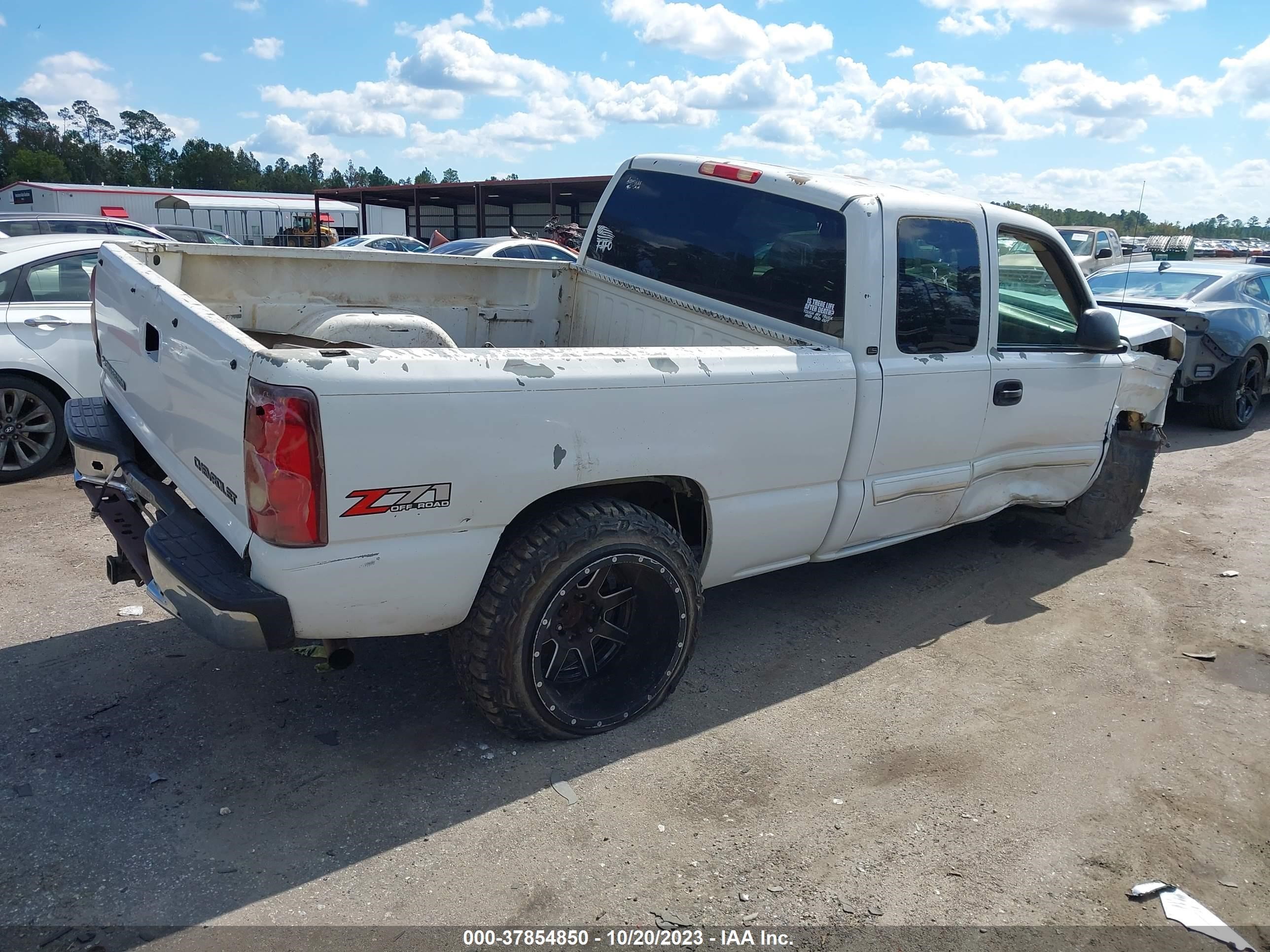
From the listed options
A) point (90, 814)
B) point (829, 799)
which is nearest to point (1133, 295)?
point (829, 799)

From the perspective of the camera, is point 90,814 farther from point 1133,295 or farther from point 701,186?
point 1133,295

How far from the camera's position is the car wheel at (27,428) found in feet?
20.4

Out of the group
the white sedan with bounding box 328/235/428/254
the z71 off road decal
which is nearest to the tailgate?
the z71 off road decal

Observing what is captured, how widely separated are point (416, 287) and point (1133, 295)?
8.22 metres

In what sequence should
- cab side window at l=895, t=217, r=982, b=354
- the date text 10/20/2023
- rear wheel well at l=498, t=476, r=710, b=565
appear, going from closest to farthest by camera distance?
the date text 10/20/2023 < rear wheel well at l=498, t=476, r=710, b=565 < cab side window at l=895, t=217, r=982, b=354

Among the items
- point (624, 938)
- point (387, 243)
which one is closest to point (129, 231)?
point (624, 938)

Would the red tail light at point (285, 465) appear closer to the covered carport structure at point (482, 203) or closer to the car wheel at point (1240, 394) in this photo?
the car wheel at point (1240, 394)

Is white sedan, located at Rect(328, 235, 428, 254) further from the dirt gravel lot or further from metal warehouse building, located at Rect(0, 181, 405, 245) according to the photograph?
metal warehouse building, located at Rect(0, 181, 405, 245)

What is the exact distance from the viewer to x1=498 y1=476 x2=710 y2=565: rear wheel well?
3205 mm

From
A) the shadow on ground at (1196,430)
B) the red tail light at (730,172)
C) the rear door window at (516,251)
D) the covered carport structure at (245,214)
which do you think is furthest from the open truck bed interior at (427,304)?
the covered carport structure at (245,214)

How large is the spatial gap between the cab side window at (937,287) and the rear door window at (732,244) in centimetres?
32

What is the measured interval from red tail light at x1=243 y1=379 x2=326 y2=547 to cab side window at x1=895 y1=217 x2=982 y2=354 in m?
2.51

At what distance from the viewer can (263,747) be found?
10.9ft

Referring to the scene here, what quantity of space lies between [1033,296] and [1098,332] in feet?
1.18
